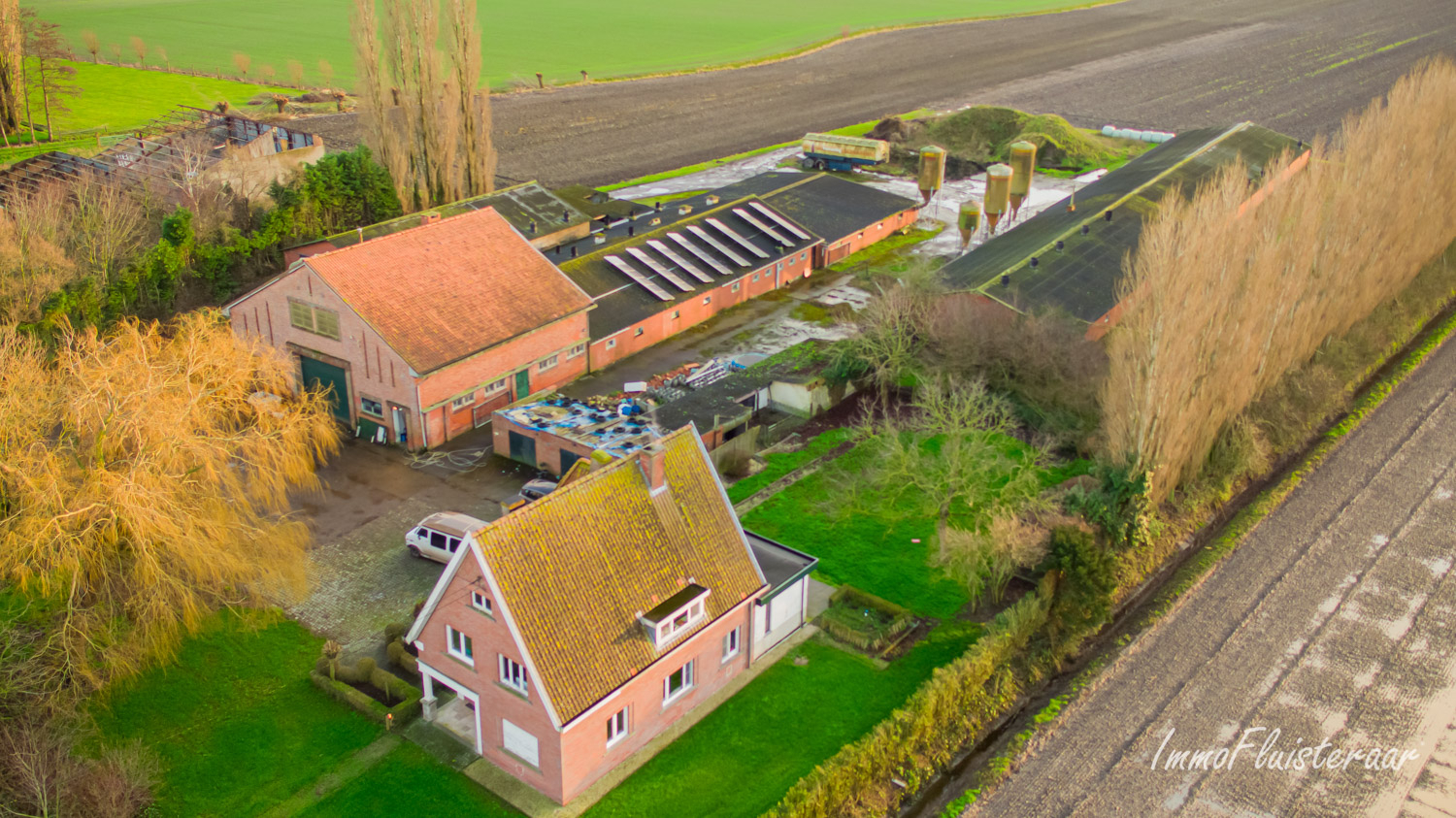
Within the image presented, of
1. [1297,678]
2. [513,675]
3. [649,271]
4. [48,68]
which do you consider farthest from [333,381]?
[48,68]

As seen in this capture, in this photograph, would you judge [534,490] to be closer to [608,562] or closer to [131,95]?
[608,562]

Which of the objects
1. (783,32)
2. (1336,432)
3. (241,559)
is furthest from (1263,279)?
(783,32)

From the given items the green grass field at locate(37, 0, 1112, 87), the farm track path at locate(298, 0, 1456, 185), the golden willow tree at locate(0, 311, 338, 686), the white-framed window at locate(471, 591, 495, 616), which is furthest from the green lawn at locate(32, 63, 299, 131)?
the white-framed window at locate(471, 591, 495, 616)

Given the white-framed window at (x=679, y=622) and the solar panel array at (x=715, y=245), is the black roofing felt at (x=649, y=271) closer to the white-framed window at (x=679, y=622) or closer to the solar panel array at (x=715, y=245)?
the solar panel array at (x=715, y=245)

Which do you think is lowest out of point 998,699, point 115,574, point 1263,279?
point 998,699

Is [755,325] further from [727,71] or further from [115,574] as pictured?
[727,71]

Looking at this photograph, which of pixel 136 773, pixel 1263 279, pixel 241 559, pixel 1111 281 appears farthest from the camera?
pixel 1111 281
